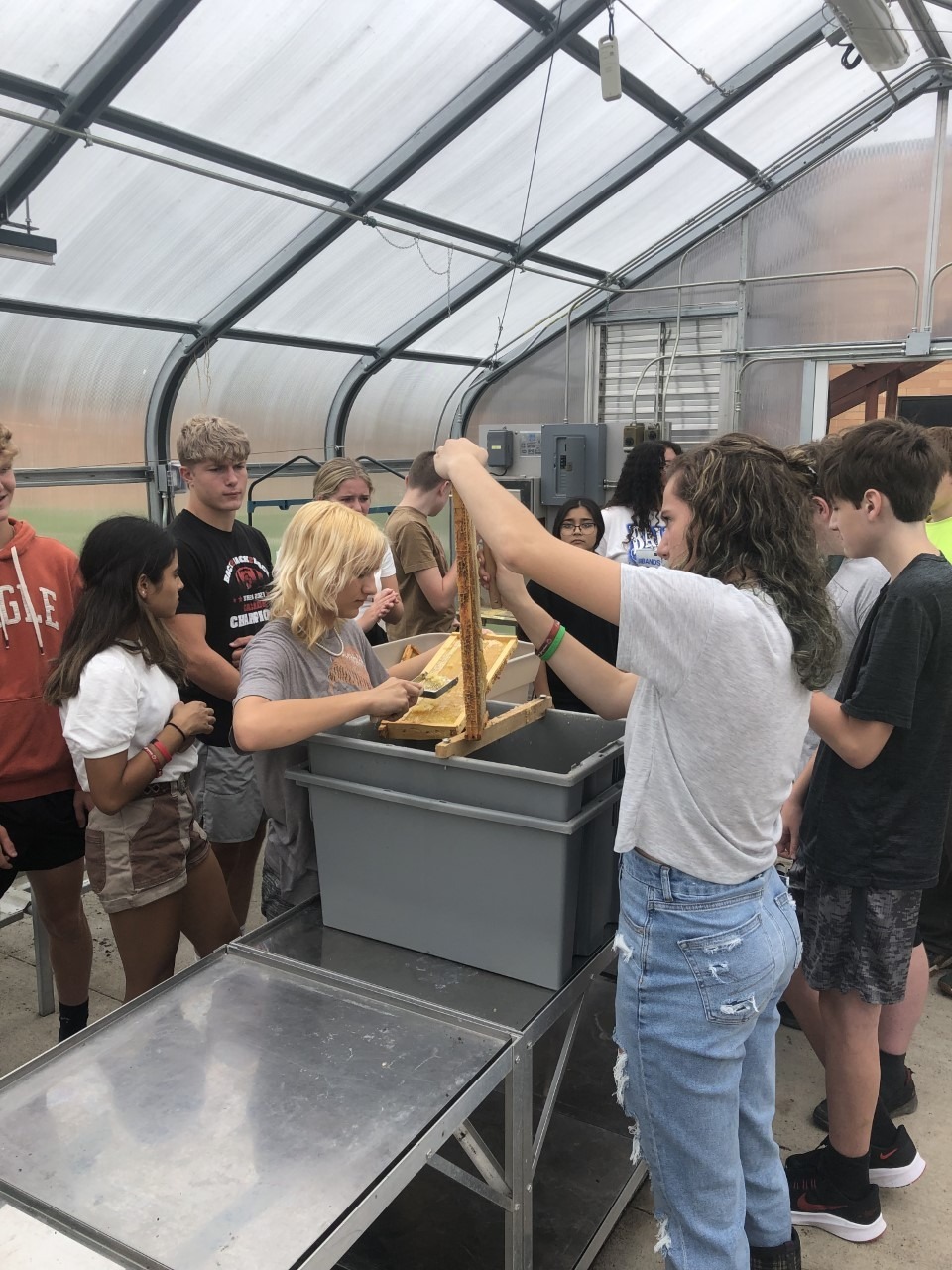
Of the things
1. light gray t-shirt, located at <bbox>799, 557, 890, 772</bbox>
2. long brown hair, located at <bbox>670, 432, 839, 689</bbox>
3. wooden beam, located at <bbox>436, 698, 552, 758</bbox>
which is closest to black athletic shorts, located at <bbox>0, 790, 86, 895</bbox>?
wooden beam, located at <bbox>436, 698, 552, 758</bbox>

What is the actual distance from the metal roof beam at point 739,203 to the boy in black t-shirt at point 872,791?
198 inches

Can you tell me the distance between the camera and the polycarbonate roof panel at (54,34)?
2.99m

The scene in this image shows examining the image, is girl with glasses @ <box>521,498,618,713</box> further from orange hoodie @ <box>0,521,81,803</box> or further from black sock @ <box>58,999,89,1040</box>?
black sock @ <box>58,999,89,1040</box>

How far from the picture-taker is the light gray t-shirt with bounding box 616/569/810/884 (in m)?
1.20

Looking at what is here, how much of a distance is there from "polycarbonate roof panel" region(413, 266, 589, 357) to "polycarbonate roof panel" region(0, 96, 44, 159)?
10.6ft

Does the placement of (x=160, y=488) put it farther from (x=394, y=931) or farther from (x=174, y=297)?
(x=394, y=931)

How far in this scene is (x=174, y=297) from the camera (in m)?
4.71

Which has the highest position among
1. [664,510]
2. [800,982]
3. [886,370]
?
[886,370]

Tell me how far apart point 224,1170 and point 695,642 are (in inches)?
35.7

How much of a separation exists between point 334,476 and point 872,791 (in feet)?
7.08

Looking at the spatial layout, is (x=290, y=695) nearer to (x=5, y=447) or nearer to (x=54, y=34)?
(x=5, y=447)

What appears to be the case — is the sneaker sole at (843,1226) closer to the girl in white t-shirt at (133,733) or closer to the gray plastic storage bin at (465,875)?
the gray plastic storage bin at (465,875)

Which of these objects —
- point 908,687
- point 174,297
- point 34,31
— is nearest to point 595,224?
point 174,297

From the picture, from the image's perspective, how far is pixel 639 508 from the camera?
362 centimetres
